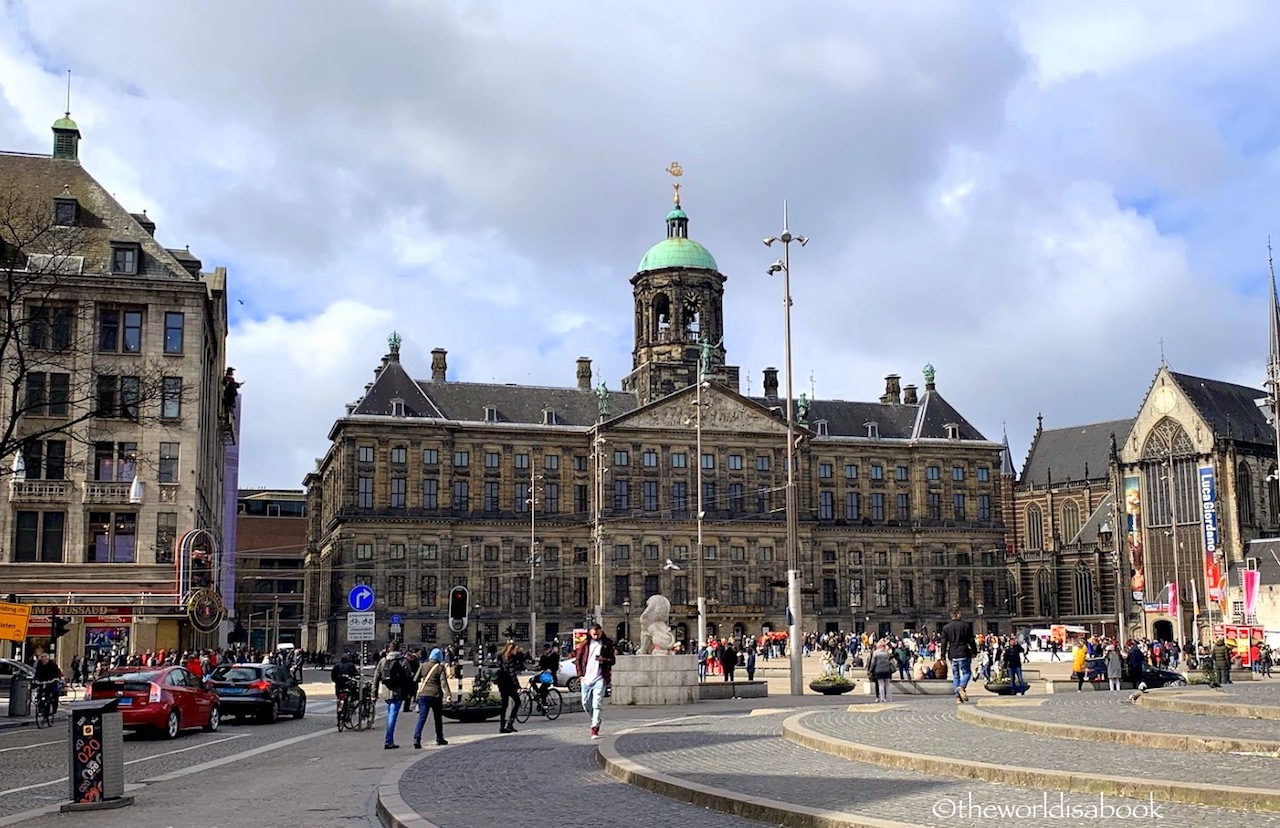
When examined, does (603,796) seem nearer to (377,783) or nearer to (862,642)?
(377,783)

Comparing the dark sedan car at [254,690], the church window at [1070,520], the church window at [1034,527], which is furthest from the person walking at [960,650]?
the church window at [1034,527]

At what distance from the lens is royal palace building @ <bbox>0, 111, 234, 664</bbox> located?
5112 centimetres

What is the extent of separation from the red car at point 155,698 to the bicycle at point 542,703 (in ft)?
22.4

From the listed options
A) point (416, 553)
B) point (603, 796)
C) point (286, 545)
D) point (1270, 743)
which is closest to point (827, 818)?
point (603, 796)

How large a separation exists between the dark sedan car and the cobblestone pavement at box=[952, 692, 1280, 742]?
54.8 ft

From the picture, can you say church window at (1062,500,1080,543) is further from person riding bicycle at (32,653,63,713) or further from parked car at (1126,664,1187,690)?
person riding bicycle at (32,653,63,713)

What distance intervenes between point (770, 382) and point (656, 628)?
268 feet

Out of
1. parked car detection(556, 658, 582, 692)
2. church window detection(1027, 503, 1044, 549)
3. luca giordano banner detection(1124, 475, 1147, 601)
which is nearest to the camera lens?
parked car detection(556, 658, 582, 692)

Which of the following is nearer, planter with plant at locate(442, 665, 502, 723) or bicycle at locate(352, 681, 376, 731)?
bicycle at locate(352, 681, 376, 731)

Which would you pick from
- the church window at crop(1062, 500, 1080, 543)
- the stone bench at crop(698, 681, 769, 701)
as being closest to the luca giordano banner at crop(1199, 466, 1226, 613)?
the church window at crop(1062, 500, 1080, 543)

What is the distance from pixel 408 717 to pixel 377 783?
51.5 feet

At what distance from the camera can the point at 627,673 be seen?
33125mm

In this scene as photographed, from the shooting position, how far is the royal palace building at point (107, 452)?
5112 centimetres

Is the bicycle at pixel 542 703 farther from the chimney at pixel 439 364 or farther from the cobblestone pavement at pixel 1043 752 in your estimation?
the chimney at pixel 439 364
